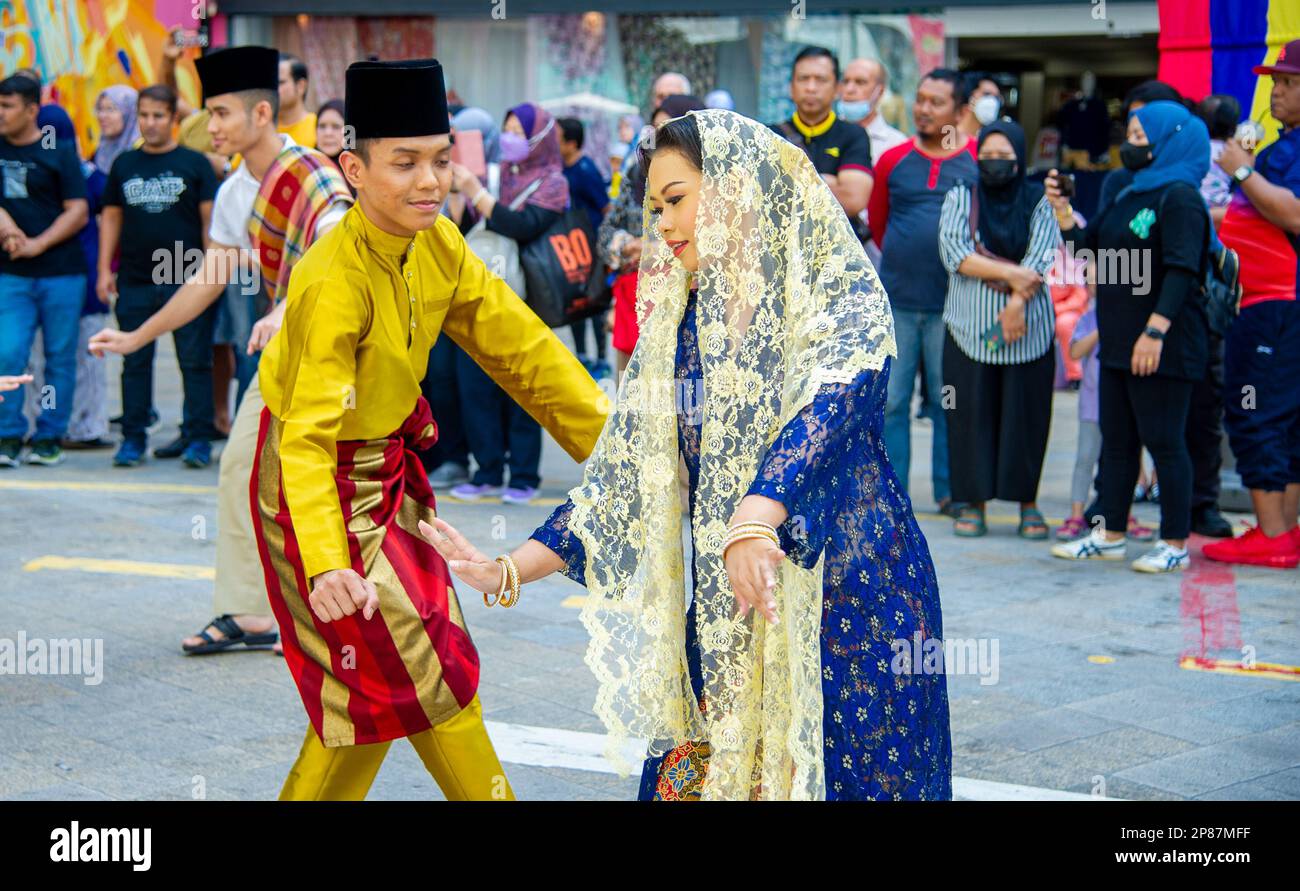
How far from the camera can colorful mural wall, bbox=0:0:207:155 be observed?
715 inches

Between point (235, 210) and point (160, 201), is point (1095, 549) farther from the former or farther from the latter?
point (160, 201)

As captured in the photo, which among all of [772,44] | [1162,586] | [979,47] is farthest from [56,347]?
[979,47]

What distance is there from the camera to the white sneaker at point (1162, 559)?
7320mm

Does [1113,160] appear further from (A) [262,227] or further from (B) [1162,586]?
(A) [262,227]

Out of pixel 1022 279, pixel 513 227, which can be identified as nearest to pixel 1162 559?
pixel 1022 279

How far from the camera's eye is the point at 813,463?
281 cm

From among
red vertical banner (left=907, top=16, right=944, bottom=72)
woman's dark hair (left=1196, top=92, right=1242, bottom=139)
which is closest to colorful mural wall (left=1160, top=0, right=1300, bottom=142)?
woman's dark hair (left=1196, top=92, right=1242, bottom=139)

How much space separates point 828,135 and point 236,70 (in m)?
4.04

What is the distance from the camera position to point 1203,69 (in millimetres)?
9242

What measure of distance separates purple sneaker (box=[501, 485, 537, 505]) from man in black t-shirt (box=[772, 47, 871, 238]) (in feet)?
7.60

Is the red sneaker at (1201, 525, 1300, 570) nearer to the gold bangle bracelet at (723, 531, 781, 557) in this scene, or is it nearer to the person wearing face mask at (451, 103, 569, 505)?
the person wearing face mask at (451, 103, 569, 505)

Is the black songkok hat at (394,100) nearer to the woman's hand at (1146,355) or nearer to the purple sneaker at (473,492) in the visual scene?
the woman's hand at (1146,355)

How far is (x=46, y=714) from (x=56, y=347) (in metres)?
5.30
